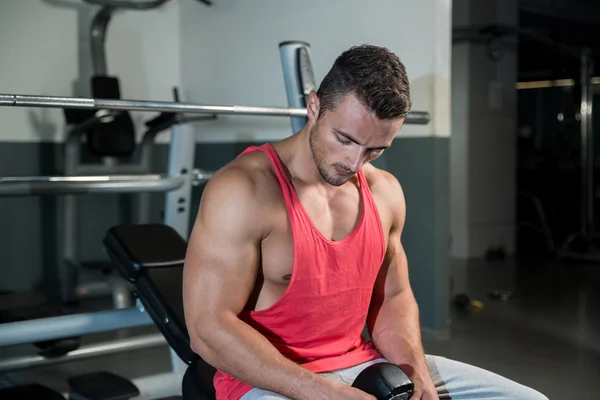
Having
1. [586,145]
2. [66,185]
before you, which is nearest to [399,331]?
[66,185]

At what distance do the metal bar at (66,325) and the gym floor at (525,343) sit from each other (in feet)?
2.03

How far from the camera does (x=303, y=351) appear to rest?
134 centimetres

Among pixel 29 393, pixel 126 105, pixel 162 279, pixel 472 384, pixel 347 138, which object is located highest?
pixel 126 105

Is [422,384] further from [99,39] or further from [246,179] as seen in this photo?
[99,39]

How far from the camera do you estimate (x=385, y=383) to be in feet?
3.88

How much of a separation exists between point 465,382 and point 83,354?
1.45 meters

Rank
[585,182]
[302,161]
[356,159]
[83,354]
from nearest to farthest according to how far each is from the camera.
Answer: [356,159] < [302,161] < [83,354] < [585,182]

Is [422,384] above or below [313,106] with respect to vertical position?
below

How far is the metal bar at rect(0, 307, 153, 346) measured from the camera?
183 centimetres

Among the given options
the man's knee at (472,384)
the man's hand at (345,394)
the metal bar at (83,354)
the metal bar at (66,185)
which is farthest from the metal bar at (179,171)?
the man's hand at (345,394)

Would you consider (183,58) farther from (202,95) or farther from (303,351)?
(303,351)

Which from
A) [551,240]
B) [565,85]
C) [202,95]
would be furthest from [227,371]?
[565,85]

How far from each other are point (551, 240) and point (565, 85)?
1.68 meters

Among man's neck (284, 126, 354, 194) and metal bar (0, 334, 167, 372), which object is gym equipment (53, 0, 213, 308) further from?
man's neck (284, 126, 354, 194)
